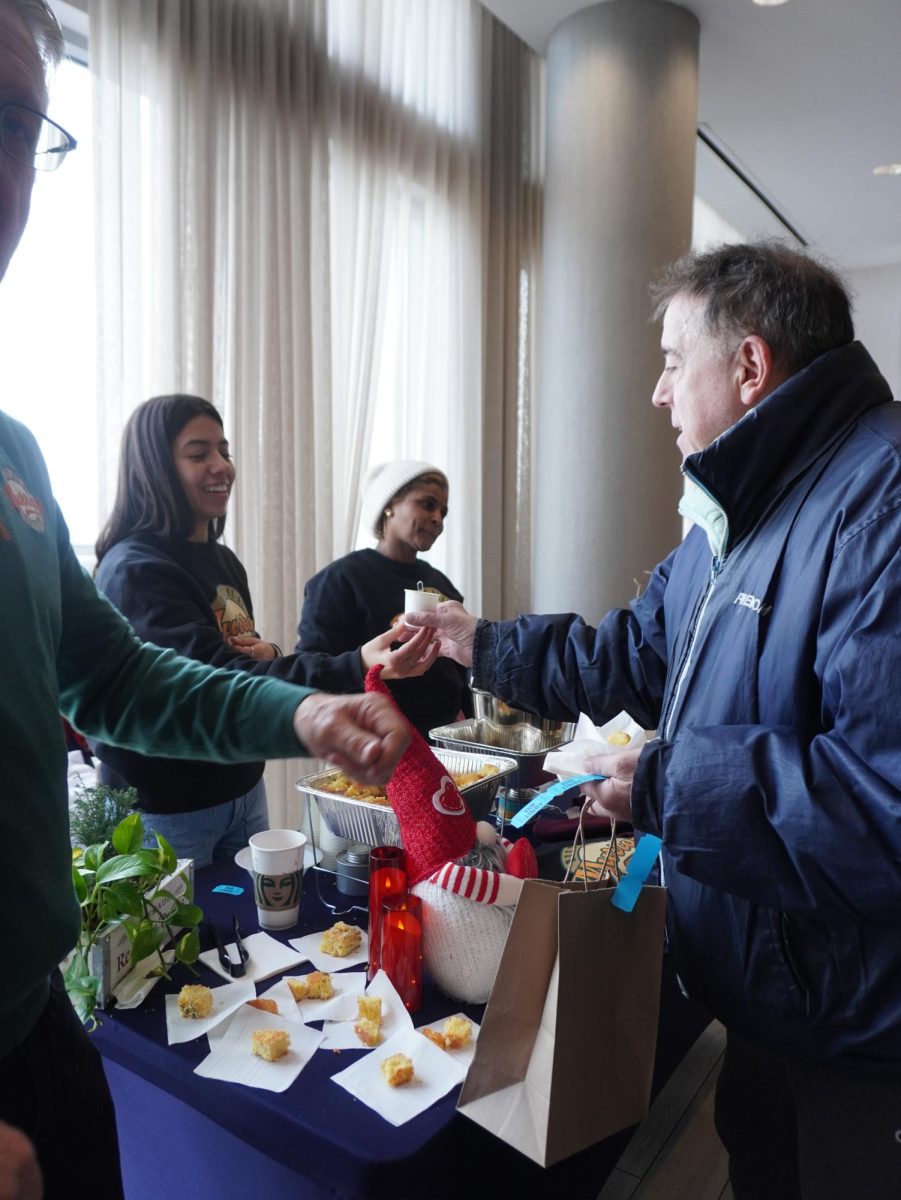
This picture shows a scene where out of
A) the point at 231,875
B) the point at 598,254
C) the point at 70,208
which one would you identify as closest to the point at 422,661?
the point at 231,875

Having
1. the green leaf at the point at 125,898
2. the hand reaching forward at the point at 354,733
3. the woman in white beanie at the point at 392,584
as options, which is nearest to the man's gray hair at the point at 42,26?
the hand reaching forward at the point at 354,733

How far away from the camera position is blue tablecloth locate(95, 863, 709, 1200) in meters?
0.87

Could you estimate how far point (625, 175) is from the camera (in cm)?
366

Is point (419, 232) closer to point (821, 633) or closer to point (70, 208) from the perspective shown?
point (70, 208)

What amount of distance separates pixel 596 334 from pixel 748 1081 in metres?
3.14

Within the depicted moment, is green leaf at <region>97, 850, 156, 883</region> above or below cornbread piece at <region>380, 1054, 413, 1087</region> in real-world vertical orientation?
above

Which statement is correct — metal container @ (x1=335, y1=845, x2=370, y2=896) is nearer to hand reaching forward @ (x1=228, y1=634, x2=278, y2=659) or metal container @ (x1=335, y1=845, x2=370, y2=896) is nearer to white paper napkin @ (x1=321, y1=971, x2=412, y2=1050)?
white paper napkin @ (x1=321, y1=971, x2=412, y2=1050)

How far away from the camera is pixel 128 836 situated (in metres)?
1.16

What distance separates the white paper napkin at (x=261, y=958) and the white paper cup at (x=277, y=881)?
4cm

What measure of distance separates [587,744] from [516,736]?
31 cm

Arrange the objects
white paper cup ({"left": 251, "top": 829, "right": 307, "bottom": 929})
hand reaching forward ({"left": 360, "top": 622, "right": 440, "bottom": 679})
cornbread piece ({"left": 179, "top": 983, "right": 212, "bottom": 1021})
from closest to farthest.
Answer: cornbread piece ({"left": 179, "top": 983, "right": 212, "bottom": 1021}), white paper cup ({"left": 251, "top": 829, "right": 307, "bottom": 929}), hand reaching forward ({"left": 360, "top": 622, "right": 440, "bottom": 679})

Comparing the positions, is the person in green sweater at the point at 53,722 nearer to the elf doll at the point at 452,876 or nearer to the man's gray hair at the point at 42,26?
the man's gray hair at the point at 42,26

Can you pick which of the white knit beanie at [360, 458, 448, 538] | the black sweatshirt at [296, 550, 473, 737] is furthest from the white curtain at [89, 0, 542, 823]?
the black sweatshirt at [296, 550, 473, 737]

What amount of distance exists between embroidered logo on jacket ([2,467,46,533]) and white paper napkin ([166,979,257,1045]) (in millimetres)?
639
